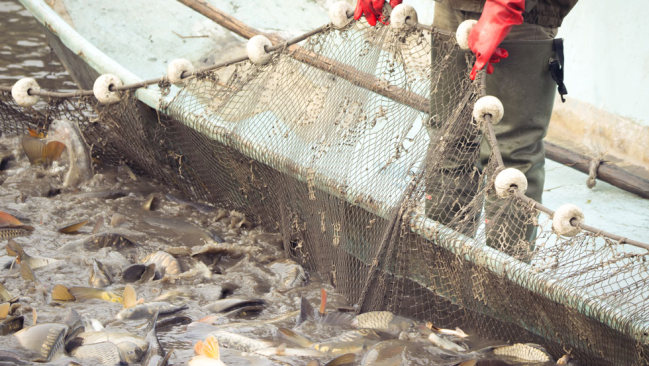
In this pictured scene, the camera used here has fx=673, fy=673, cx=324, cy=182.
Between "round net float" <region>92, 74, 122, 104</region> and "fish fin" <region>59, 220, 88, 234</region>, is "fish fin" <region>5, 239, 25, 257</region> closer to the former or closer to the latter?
"fish fin" <region>59, 220, 88, 234</region>

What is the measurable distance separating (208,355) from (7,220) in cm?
183

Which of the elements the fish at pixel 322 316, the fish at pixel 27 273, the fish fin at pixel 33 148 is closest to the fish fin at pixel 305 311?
the fish at pixel 322 316

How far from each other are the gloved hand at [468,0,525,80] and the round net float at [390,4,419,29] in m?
0.55

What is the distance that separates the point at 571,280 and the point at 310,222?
1.40m

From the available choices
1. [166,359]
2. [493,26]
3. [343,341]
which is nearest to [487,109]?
[493,26]

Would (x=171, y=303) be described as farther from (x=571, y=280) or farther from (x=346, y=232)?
(x=571, y=280)

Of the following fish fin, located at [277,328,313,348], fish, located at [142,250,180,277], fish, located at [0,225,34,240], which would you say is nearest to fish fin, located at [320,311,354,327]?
fish fin, located at [277,328,313,348]

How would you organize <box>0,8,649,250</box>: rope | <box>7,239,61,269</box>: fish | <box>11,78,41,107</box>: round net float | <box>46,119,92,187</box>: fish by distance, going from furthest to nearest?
<box>46,119,92,187</box>: fish < <box>11,78,41,107</box>: round net float < <box>7,239,61,269</box>: fish < <box>0,8,649,250</box>: rope

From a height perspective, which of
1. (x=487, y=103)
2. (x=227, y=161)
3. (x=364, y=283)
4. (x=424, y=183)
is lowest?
(x=364, y=283)

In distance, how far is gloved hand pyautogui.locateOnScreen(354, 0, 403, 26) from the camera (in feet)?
11.6

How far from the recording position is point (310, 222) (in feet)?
11.5

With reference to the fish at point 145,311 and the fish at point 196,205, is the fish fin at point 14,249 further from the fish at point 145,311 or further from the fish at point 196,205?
the fish at point 196,205

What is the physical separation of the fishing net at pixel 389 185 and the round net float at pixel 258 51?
0.16ft

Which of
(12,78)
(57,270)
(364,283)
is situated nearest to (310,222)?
(364,283)
